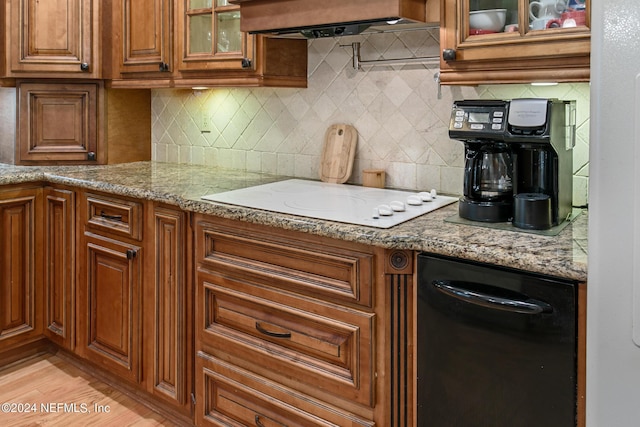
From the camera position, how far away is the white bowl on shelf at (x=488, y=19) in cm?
164

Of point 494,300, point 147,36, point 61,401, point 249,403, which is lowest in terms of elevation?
point 61,401

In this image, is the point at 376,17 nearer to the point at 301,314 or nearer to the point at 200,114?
the point at 301,314

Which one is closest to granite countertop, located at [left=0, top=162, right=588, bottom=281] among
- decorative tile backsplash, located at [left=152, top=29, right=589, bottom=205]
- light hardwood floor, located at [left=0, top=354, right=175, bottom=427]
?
decorative tile backsplash, located at [left=152, top=29, right=589, bottom=205]

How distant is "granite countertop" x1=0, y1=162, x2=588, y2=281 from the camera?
1.34 metres

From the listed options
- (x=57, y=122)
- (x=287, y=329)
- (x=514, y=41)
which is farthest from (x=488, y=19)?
Result: (x=57, y=122)

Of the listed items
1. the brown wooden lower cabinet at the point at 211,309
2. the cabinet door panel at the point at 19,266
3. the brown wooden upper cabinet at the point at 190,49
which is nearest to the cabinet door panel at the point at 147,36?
the brown wooden upper cabinet at the point at 190,49

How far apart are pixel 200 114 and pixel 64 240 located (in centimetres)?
90

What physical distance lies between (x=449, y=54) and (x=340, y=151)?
0.75 m

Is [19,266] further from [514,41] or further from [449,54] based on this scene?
[514,41]

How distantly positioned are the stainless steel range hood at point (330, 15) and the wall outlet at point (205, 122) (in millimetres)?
843

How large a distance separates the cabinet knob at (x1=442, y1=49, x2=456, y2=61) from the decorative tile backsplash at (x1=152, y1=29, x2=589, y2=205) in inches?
13.0

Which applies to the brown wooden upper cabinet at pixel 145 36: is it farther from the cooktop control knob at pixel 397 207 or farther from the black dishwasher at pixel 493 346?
the black dishwasher at pixel 493 346

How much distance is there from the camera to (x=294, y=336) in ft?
5.78

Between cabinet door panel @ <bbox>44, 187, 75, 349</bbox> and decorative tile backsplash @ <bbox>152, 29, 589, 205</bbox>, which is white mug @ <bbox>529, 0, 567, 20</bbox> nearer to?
decorative tile backsplash @ <bbox>152, 29, 589, 205</bbox>
